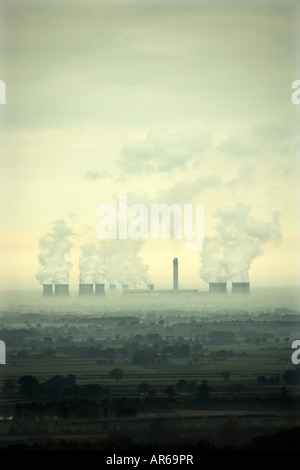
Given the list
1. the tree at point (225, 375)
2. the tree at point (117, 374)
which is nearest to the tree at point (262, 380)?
the tree at point (225, 375)

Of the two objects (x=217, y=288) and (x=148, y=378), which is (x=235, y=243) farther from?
(x=148, y=378)

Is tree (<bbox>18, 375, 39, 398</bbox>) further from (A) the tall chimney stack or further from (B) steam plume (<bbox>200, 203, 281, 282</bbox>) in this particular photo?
(B) steam plume (<bbox>200, 203, 281, 282</bbox>)

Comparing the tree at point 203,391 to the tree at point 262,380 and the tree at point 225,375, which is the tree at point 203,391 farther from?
the tree at point 262,380

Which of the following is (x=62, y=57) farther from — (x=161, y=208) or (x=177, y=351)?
(x=177, y=351)

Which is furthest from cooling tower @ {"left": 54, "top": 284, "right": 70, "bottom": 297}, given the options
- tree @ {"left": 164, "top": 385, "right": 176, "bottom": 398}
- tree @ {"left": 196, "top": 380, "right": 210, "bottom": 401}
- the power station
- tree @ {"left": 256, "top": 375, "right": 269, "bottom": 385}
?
tree @ {"left": 256, "top": 375, "right": 269, "bottom": 385}

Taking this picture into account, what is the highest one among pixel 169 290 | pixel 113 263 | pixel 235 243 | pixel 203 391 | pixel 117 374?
pixel 235 243

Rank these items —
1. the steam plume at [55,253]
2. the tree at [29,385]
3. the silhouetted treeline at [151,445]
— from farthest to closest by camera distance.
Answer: the steam plume at [55,253]
the tree at [29,385]
the silhouetted treeline at [151,445]

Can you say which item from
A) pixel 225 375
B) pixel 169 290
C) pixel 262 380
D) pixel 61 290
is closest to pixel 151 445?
pixel 225 375
